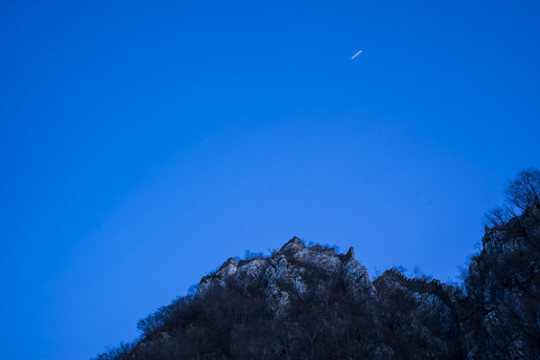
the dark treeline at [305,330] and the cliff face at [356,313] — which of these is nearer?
the cliff face at [356,313]

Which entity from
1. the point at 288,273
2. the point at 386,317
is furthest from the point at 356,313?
the point at 288,273

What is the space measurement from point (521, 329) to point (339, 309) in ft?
94.3

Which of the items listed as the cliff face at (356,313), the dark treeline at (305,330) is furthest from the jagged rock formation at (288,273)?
the dark treeline at (305,330)

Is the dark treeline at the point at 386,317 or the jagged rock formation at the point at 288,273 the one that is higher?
the jagged rock formation at the point at 288,273

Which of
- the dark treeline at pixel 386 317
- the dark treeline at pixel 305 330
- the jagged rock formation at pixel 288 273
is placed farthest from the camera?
the jagged rock formation at pixel 288 273

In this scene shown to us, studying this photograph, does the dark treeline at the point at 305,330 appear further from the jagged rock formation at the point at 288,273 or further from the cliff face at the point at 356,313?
the jagged rock formation at the point at 288,273

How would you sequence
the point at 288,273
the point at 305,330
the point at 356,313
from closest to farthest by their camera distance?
the point at 305,330, the point at 356,313, the point at 288,273

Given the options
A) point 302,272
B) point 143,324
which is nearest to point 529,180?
point 302,272

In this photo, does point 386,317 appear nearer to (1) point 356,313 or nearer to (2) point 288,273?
(1) point 356,313

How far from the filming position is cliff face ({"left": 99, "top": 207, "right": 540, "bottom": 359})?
39.7 metres

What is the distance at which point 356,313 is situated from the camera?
58.3m

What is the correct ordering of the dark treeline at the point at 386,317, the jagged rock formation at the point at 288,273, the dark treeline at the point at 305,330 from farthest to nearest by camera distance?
the jagged rock formation at the point at 288,273 → the dark treeline at the point at 305,330 → the dark treeline at the point at 386,317

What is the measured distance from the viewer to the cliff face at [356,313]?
39.7 meters

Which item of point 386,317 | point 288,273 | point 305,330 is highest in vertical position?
point 288,273
